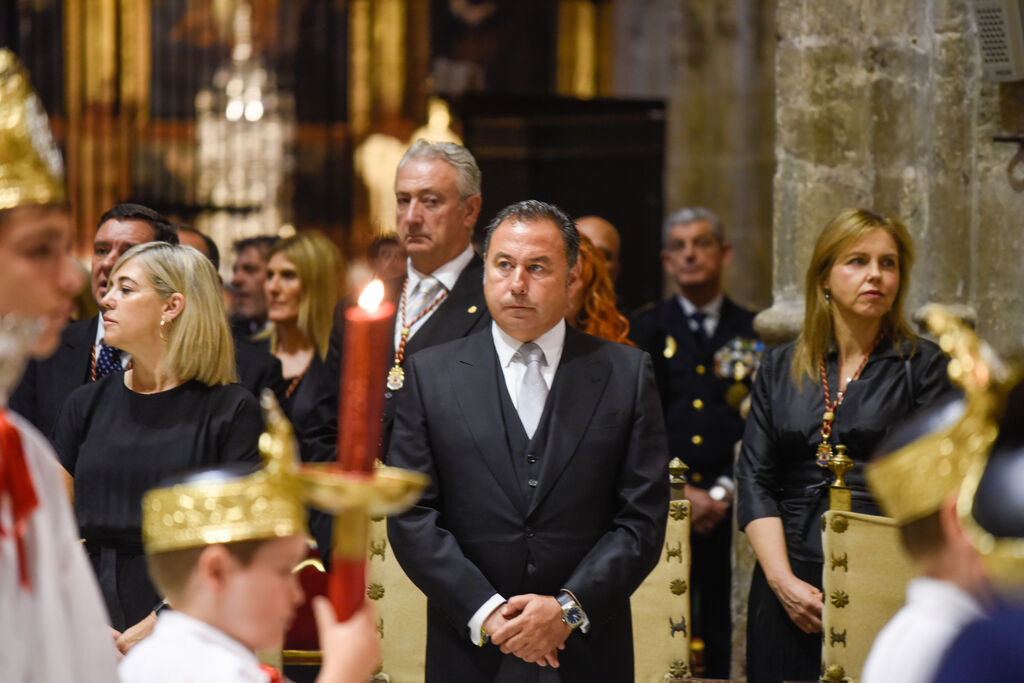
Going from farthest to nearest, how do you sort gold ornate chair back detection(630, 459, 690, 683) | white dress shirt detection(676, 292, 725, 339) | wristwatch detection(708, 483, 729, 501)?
1. white dress shirt detection(676, 292, 725, 339)
2. wristwatch detection(708, 483, 729, 501)
3. gold ornate chair back detection(630, 459, 690, 683)

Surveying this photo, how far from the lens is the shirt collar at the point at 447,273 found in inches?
164

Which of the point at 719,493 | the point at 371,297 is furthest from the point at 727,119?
the point at 371,297

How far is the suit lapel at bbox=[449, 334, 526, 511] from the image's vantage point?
319 cm

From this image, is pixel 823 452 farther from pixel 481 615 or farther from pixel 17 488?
pixel 17 488

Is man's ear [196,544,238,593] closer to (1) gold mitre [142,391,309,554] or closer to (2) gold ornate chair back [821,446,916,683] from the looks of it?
(1) gold mitre [142,391,309,554]

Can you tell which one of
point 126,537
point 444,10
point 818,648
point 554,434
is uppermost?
point 444,10

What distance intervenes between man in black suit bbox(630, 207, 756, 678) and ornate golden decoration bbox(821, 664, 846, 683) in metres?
1.42

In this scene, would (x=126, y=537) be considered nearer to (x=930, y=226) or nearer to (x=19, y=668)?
(x=19, y=668)

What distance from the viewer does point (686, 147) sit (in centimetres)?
856

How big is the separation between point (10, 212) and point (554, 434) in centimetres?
167

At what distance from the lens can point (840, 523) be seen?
3.58 m

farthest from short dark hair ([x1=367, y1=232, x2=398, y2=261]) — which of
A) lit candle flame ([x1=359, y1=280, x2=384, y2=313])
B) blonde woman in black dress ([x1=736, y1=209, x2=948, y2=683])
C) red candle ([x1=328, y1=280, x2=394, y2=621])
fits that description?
red candle ([x1=328, y1=280, x2=394, y2=621])

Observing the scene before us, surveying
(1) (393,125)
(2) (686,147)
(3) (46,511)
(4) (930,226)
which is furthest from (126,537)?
(1) (393,125)

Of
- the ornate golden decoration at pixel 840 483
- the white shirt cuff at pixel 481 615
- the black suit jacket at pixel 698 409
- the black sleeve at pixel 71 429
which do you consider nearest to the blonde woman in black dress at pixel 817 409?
the ornate golden decoration at pixel 840 483
